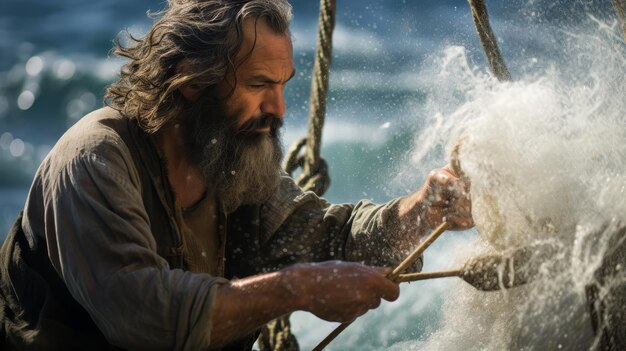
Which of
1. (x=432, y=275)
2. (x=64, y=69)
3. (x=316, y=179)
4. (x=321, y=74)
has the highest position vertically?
(x=321, y=74)

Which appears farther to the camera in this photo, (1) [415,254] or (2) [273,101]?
(2) [273,101]

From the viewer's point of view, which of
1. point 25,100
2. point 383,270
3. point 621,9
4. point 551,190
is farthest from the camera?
point 25,100

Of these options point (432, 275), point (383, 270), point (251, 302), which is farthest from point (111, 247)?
point (432, 275)

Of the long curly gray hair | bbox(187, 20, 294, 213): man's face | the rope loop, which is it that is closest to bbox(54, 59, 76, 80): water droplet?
the rope loop

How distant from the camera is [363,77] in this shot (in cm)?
662

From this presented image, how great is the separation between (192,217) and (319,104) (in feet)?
3.70

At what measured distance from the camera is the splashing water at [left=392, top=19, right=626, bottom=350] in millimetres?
2074

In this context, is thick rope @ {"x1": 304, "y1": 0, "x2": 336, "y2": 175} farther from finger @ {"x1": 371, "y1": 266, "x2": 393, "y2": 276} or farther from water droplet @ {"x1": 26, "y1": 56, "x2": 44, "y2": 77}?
water droplet @ {"x1": 26, "y1": 56, "x2": 44, "y2": 77}

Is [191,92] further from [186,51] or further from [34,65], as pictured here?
[34,65]

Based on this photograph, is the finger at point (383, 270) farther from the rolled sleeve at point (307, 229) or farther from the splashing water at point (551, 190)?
the rolled sleeve at point (307, 229)

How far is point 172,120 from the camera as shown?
8.41 ft

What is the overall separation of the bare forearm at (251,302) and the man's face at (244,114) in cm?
55

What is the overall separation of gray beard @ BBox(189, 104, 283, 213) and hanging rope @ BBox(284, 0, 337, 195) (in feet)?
3.14

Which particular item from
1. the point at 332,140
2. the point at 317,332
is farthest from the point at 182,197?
the point at 332,140
